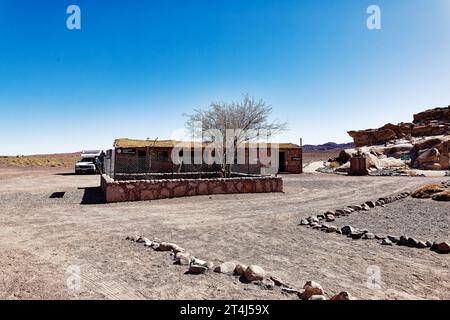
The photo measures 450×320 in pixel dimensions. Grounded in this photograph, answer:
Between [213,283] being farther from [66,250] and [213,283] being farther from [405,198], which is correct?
[405,198]

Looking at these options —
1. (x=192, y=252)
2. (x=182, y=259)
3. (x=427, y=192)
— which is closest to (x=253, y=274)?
(x=182, y=259)

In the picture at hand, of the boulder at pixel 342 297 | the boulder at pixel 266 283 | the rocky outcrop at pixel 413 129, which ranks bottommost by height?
the boulder at pixel 266 283

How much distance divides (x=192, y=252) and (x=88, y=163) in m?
29.8

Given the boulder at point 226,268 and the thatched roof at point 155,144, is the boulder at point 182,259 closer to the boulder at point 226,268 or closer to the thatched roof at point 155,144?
the boulder at point 226,268

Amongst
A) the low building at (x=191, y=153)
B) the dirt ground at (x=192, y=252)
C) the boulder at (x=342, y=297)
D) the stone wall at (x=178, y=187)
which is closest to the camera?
the boulder at (x=342, y=297)

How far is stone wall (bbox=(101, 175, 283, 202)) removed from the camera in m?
14.1

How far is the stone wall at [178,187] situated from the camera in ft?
46.4

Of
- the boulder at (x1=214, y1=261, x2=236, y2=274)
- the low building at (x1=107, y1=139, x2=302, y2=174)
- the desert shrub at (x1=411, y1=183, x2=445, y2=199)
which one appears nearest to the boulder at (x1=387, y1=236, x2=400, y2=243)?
the boulder at (x1=214, y1=261, x2=236, y2=274)

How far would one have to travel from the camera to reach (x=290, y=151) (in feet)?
126

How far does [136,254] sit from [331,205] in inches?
357

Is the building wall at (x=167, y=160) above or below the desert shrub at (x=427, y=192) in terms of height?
above

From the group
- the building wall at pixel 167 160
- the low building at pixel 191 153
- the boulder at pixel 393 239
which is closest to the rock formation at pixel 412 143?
the building wall at pixel 167 160

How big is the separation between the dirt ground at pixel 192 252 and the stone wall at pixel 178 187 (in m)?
2.21
